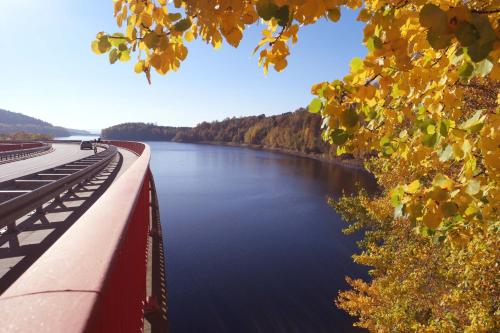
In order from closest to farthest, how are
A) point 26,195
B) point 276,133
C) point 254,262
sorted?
point 26,195 → point 254,262 → point 276,133

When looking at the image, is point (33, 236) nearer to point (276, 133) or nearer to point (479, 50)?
point (479, 50)

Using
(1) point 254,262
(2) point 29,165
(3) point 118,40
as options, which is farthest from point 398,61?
(2) point 29,165

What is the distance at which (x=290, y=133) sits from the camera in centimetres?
11819

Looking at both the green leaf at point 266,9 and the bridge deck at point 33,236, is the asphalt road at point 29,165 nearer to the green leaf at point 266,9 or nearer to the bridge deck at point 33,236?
the bridge deck at point 33,236

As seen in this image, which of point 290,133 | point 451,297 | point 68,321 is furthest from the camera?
point 290,133

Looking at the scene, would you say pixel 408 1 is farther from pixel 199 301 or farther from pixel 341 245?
pixel 341 245

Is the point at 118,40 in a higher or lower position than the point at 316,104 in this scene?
higher

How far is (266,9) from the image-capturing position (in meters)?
1.41

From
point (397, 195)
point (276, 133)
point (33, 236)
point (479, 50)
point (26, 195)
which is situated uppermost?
point (276, 133)

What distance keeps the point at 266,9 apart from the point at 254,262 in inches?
816

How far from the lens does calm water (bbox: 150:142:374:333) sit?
15.9m

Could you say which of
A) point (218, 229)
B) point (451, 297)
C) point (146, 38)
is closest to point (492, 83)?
point (451, 297)

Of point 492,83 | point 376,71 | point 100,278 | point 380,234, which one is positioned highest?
point 492,83

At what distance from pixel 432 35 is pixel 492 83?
8519 mm
